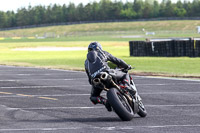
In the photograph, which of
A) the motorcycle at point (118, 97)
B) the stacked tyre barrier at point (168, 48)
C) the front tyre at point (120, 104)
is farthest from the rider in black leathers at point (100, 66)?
the stacked tyre barrier at point (168, 48)

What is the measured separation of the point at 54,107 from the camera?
40.7 feet

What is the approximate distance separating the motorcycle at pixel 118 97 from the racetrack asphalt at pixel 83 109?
0.22 metres

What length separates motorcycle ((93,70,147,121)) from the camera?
32.1ft

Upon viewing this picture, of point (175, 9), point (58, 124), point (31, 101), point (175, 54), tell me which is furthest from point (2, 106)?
point (175, 9)

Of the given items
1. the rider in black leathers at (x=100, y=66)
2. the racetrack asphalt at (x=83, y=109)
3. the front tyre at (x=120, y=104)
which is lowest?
the racetrack asphalt at (x=83, y=109)

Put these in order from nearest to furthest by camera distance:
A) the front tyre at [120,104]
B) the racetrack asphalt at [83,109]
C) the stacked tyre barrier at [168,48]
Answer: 1. the racetrack asphalt at [83,109]
2. the front tyre at [120,104]
3. the stacked tyre barrier at [168,48]

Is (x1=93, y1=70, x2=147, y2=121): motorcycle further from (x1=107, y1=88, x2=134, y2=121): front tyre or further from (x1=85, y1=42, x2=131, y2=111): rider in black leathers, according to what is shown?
(x1=85, y1=42, x2=131, y2=111): rider in black leathers

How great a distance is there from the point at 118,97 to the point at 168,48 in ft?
76.5

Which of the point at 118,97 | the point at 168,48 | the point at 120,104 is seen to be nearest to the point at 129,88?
the point at 118,97

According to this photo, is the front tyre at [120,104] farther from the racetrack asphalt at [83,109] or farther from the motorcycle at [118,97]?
the racetrack asphalt at [83,109]

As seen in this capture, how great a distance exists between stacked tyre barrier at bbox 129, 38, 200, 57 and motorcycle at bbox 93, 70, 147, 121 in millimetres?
20568

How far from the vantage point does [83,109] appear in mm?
12000

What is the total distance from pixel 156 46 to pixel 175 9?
150 m

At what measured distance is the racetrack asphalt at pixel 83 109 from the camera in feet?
30.8
